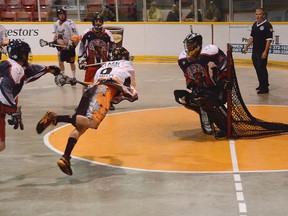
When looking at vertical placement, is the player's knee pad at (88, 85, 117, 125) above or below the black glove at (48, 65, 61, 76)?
below

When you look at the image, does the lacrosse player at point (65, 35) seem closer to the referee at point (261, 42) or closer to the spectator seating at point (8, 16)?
the referee at point (261, 42)

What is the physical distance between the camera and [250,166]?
7641mm

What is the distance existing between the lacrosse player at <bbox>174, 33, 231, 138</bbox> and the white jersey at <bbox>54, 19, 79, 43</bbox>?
597cm

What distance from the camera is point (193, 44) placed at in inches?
353

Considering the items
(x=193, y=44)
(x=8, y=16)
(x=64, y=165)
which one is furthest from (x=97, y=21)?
(x=8, y=16)

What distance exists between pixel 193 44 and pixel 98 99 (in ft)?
6.67

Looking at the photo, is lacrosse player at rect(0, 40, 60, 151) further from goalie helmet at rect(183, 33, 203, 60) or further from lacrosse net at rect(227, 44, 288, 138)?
lacrosse net at rect(227, 44, 288, 138)

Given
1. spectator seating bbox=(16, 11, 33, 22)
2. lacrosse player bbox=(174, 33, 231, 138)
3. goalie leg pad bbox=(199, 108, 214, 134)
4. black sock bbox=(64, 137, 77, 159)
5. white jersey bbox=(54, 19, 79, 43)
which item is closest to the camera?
black sock bbox=(64, 137, 77, 159)

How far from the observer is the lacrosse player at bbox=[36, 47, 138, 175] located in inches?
284

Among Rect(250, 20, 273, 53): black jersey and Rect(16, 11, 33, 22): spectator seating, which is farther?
Rect(16, 11, 33, 22): spectator seating

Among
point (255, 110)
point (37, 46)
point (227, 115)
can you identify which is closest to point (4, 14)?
point (37, 46)

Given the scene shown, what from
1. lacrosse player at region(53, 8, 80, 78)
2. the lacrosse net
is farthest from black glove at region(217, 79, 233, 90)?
lacrosse player at region(53, 8, 80, 78)

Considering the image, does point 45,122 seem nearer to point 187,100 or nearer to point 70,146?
point 70,146

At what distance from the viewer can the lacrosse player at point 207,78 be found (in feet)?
29.7
